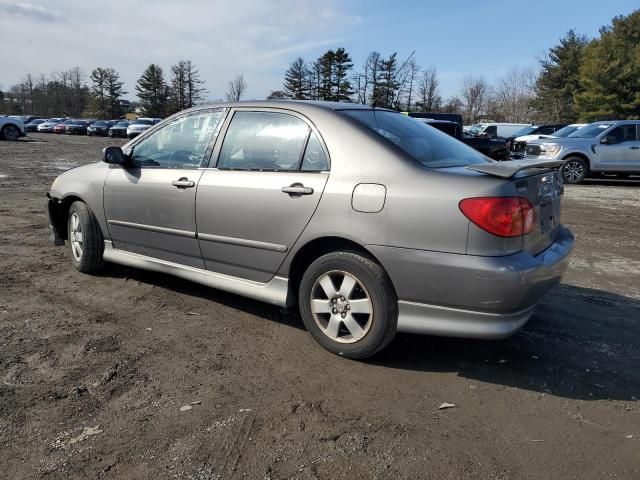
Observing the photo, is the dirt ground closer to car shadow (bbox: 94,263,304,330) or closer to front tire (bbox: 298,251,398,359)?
car shadow (bbox: 94,263,304,330)

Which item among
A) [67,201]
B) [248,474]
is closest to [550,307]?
[248,474]

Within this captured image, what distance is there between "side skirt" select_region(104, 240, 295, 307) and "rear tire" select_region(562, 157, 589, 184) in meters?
13.0

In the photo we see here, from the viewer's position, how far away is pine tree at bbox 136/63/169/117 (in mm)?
83875

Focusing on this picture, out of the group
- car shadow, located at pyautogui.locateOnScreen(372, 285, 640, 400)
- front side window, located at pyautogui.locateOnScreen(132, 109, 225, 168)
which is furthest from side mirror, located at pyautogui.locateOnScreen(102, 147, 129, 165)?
car shadow, located at pyautogui.locateOnScreen(372, 285, 640, 400)

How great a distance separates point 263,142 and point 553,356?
2464 millimetres

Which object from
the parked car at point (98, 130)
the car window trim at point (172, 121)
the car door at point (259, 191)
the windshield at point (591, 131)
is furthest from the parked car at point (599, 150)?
the parked car at point (98, 130)

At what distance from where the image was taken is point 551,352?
353cm

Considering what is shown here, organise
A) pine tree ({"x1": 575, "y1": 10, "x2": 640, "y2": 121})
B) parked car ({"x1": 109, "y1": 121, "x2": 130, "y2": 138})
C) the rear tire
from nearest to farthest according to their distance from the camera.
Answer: the rear tire < pine tree ({"x1": 575, "y1": 10, "x2": 640, "y2": 121}) < parked car ({"x1": 109, "y1": 121, "x2": 130, "y2": 138})

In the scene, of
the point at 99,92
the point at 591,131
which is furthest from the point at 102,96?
the point at 591,131

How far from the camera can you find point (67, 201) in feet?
17.2

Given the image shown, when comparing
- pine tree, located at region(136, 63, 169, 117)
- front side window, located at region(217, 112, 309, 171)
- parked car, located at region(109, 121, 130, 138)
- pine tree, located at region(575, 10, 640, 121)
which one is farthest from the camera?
pine tree, located at region(136, 63, 169, 117)

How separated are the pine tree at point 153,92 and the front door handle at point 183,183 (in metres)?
85.9

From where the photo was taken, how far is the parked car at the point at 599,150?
46.8 ft

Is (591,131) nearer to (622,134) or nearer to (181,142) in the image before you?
(622,134)
